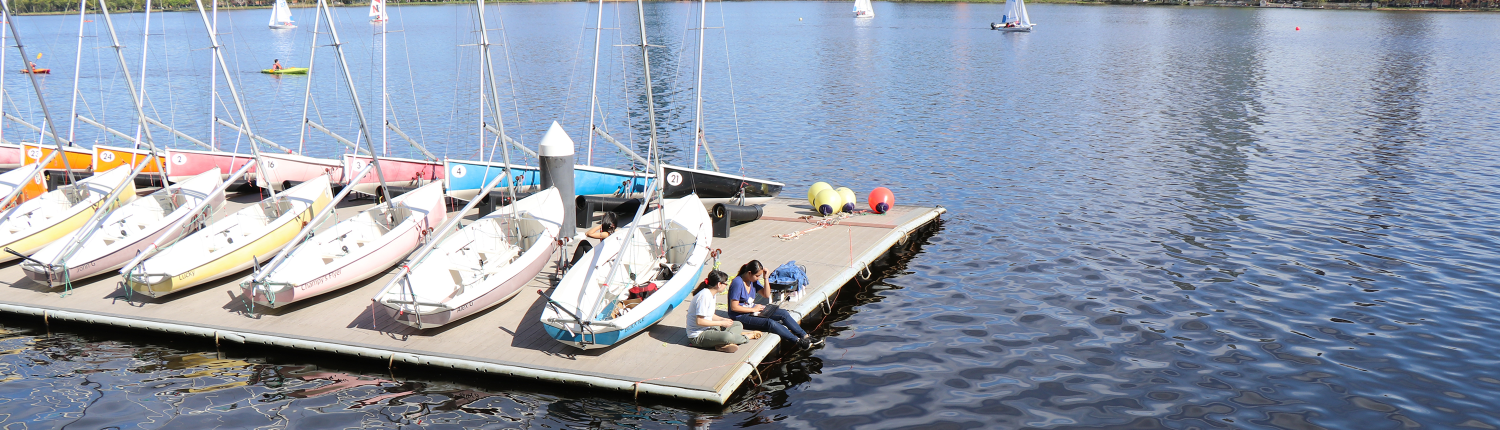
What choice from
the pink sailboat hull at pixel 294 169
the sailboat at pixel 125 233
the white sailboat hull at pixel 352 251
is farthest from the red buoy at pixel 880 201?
the sailboat at pixel 125 233

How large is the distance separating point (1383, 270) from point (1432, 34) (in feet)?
287

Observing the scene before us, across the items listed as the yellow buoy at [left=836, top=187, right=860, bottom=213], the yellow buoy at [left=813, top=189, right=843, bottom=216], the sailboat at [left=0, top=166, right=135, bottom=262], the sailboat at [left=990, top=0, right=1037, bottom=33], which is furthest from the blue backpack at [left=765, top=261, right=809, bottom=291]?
the sailboat at [left=990, top=0, right=1037, bottom=33]

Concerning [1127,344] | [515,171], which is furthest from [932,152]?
[1127,344]

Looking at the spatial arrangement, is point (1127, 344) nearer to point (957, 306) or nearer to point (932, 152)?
point (957, 306)

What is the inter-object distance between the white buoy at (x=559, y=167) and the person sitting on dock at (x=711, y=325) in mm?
6443

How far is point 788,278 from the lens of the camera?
1772 cm

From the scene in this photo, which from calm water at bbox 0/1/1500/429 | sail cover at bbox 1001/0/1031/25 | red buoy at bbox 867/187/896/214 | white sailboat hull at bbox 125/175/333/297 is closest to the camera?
calm water at bbox 0/1/1500/429

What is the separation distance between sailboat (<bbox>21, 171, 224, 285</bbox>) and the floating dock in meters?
0.39

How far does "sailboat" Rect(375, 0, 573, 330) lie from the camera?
50.8ft

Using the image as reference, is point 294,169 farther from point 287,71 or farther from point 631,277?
point 287,71

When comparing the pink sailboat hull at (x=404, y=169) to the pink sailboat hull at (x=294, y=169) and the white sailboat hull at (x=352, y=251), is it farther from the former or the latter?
the white sailboat hull at (x=352, y=251)

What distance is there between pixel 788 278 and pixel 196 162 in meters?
19.3

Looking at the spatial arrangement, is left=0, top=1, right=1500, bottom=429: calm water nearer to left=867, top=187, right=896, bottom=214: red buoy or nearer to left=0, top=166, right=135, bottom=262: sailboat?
left=867, top=187, right=896, bottom=214: red buoy

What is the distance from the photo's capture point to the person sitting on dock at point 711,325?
48.3 ft
